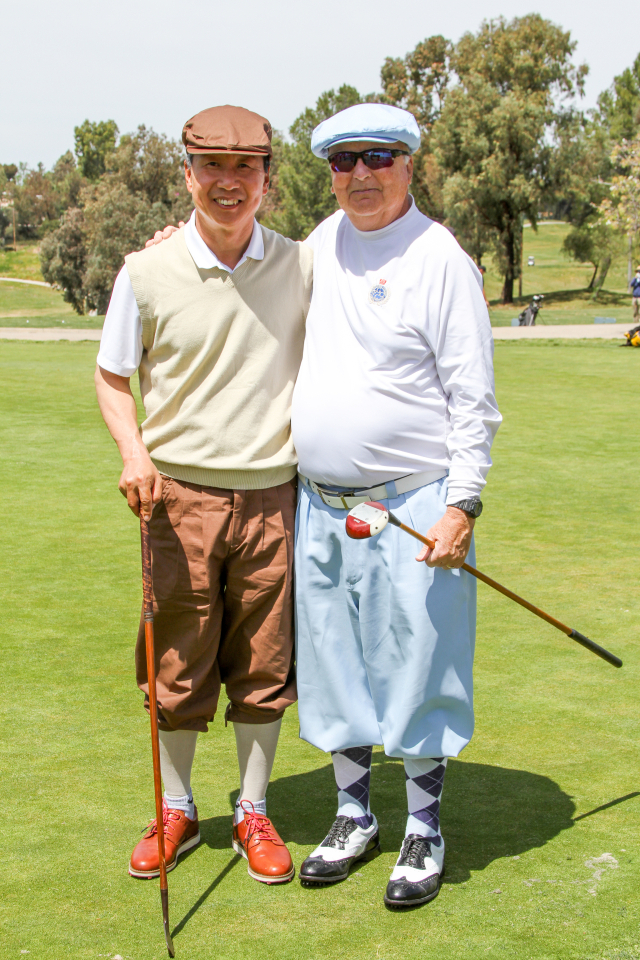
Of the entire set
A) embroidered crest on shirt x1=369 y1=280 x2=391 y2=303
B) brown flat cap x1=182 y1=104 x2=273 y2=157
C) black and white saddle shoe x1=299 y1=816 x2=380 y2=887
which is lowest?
black and white saddle shoe x1=299 y1=816 x2=380 y2=887

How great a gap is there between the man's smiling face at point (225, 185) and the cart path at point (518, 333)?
18.8 metres

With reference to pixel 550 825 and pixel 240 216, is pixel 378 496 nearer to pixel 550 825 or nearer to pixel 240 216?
pixel 240 216

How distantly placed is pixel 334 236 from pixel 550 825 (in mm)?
1872

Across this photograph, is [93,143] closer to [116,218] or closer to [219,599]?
[116,218]

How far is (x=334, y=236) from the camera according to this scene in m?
3.08

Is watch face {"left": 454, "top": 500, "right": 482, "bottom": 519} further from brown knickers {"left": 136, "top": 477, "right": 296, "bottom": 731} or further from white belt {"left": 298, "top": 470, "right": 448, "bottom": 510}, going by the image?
brown knickers {"left": 136, "top": 477, "right": 296, "bottom": 731}

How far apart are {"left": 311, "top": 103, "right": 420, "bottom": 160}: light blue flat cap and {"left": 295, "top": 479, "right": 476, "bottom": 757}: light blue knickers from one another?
958 mm

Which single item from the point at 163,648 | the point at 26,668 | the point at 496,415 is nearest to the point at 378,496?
A: the point at 496,415

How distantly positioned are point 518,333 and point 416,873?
75.0ft

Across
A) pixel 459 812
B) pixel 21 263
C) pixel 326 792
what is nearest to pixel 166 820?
pixel 326 792

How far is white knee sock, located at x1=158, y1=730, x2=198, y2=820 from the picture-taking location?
3.10 metres

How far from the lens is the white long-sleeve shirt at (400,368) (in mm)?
2793

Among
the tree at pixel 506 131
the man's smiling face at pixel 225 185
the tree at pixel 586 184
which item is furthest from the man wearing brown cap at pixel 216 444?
the tree at pixel 506 131

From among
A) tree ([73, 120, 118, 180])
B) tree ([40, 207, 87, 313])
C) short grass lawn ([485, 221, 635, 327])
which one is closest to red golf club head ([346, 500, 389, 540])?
short grass lawn ([485, 221, 635, 327])
